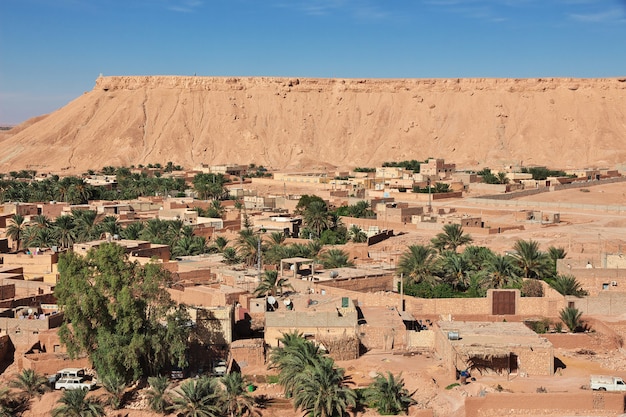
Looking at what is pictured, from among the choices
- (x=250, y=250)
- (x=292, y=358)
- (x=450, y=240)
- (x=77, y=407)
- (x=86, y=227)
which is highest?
(x=86, y=227)

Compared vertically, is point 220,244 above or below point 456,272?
above

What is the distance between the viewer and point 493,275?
79.4ft

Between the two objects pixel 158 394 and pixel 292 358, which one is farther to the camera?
pixel 292 358

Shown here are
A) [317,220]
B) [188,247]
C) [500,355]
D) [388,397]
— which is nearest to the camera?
[388,397]

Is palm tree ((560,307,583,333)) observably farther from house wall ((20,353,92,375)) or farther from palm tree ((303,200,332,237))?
palm tree ((303,200,332,237))

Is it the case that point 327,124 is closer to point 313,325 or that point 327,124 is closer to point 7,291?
point 7,291

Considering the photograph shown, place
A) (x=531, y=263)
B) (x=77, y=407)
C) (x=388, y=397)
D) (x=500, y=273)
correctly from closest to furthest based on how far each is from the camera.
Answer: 1. (x=77, y=407)
2. (x=388, y=397)
3. (x=500, y=273)
4. (x=531, y=263)

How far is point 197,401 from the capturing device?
1619 centimetres

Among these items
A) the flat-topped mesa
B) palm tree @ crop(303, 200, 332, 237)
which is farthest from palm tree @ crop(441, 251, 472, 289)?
the flat-topped mesa

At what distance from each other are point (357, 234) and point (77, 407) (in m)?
20.8

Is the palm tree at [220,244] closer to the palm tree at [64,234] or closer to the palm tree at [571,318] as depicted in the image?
the palm tree at [64,234]

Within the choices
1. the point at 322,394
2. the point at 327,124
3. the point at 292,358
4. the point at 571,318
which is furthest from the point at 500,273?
the point at 327,124

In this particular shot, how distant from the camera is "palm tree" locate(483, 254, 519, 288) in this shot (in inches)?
947

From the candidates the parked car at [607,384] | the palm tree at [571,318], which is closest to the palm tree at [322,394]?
the parked car at [607,384]
